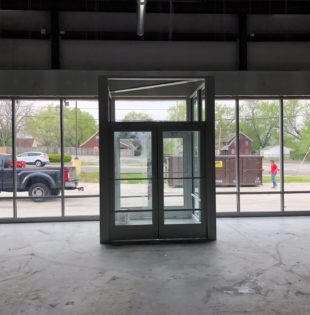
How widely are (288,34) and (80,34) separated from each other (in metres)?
4.72

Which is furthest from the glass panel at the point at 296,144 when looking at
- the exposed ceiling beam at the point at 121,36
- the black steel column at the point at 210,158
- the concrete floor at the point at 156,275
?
the black steel column at the point at 210,158

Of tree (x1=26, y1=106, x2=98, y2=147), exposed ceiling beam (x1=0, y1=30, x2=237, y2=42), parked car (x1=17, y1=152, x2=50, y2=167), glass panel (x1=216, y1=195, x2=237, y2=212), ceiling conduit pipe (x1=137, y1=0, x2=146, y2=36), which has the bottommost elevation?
glass panel (x1=216, y1=195, x2=237, y2=212)

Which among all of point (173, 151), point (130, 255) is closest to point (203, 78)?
point (173, 151)

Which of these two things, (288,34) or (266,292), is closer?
(266,292)

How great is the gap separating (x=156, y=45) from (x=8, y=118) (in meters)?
3.67

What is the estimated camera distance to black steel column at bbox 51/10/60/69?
8250 mm

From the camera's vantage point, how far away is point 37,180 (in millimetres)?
8570

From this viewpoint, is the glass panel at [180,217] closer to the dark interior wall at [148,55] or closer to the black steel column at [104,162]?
the black steel column at [104,162]

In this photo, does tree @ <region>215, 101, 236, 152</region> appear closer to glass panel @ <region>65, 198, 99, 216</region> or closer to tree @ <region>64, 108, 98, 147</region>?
tree @ <region>64, 108, 98, 147</region>

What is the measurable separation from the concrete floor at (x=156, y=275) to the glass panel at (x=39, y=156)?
1.31 metres

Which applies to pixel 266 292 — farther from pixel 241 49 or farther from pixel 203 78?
pixel 241 49

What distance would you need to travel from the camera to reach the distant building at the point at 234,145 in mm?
8844

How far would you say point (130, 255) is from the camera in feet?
18.8

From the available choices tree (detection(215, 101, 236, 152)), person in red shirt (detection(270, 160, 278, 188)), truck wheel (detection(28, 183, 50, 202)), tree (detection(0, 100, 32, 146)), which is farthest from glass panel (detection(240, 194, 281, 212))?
tree (detection(0, 100, 32, 146))
